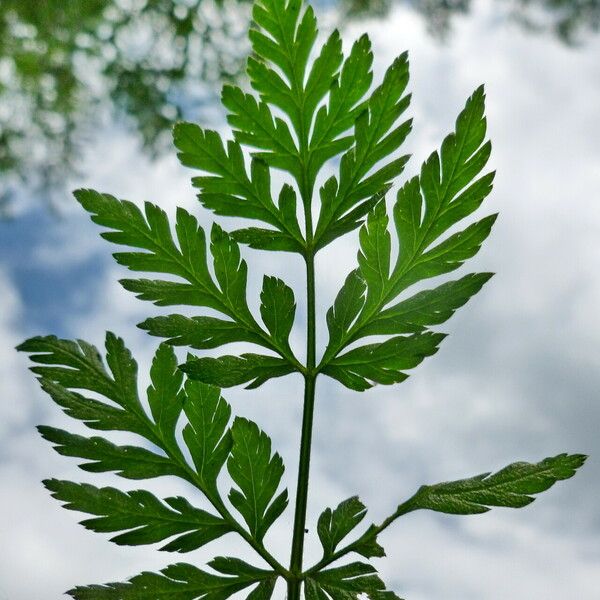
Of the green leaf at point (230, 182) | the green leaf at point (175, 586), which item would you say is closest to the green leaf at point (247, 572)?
the green leaf at point (175, 586)

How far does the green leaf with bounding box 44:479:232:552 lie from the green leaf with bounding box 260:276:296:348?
19 centimetres

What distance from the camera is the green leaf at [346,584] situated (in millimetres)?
618

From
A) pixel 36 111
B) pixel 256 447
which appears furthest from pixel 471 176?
pixel 36 111

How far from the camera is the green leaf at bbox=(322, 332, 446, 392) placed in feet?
2.21

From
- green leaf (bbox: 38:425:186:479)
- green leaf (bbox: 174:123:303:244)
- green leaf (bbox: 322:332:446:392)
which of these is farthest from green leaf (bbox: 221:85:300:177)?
green leaf (bbox: 38:425:186:479)

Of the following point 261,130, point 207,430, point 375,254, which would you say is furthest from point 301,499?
point 261,130

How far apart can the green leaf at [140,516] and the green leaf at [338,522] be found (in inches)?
3.5

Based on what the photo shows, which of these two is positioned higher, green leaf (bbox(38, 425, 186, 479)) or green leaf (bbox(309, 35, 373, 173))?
green leaf (bbox(309, 35, 373, 173))

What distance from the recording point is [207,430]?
72 cm

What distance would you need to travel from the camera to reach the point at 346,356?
0.73 meters

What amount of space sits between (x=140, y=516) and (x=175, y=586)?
74 millimetres

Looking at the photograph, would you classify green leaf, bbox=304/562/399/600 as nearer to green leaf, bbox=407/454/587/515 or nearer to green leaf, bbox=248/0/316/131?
green leaf, bbox=407/454/587/515

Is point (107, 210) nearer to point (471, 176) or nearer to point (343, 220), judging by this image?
point (343, 220)

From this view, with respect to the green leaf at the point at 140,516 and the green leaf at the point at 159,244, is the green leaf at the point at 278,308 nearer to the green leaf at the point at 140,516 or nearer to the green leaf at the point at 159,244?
the green leaf at the point at 159,244
